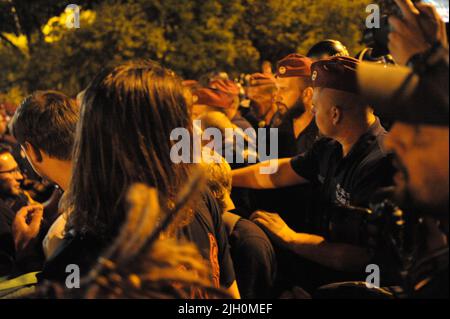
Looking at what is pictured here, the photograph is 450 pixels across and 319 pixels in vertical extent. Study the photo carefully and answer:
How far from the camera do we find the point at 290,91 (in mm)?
4422

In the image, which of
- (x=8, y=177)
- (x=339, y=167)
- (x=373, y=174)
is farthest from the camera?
(x=8, y=177)

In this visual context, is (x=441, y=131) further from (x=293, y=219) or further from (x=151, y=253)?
(x=293, y=219)

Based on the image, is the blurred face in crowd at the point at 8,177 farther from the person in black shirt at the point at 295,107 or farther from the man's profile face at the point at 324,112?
the man's profile face at the point at 324,112

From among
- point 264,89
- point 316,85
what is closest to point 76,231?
point 316,85

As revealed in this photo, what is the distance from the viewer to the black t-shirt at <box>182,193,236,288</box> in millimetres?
2090

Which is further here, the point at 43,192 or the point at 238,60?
the point at 238,60

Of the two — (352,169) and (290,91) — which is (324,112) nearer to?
(352,169)

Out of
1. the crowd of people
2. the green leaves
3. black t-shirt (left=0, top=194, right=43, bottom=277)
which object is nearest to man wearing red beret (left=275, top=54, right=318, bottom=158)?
the crowd of people

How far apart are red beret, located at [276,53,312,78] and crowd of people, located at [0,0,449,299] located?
0.55 metres

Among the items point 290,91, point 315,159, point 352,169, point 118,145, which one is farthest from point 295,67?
point 118,145

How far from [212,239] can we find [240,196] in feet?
6.25
